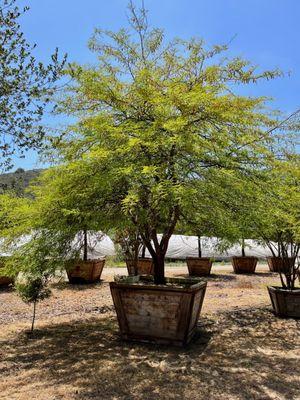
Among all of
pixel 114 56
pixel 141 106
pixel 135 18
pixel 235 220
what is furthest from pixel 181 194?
pixel 135 18

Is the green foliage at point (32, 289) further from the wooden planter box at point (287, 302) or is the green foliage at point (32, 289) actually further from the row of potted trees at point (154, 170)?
the wooden planter box at point (287, 302)

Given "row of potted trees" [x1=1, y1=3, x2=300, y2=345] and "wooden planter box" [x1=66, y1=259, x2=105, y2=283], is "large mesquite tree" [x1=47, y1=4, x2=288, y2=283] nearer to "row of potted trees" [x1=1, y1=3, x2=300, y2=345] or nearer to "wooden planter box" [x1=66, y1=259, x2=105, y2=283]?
"row of potted trees" [x1=1, y1=3, x2=300, y2=345]

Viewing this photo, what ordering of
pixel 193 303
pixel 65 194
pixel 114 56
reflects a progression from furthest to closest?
pixel 114 56 < pixel 193 303 < pixel 65 194

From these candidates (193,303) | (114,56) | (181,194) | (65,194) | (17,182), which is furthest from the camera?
(114,56)

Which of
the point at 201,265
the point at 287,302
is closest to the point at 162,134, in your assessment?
the point at 287,302

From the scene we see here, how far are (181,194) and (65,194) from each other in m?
1.82

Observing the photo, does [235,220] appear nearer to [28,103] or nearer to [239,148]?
[239,148]

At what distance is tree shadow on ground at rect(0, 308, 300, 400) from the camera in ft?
13.6

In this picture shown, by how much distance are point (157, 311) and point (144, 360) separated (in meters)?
0.87

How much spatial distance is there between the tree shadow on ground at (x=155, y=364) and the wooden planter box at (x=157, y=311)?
0.17 metres

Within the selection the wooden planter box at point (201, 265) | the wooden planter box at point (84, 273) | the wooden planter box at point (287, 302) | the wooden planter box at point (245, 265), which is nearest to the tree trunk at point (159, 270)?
the wooden planter box at point (287, 302)

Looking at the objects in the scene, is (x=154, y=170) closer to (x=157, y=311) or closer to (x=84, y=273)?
(x=157, y=311)

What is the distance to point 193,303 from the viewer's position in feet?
19.4

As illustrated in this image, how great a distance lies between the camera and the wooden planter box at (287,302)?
8086mm
